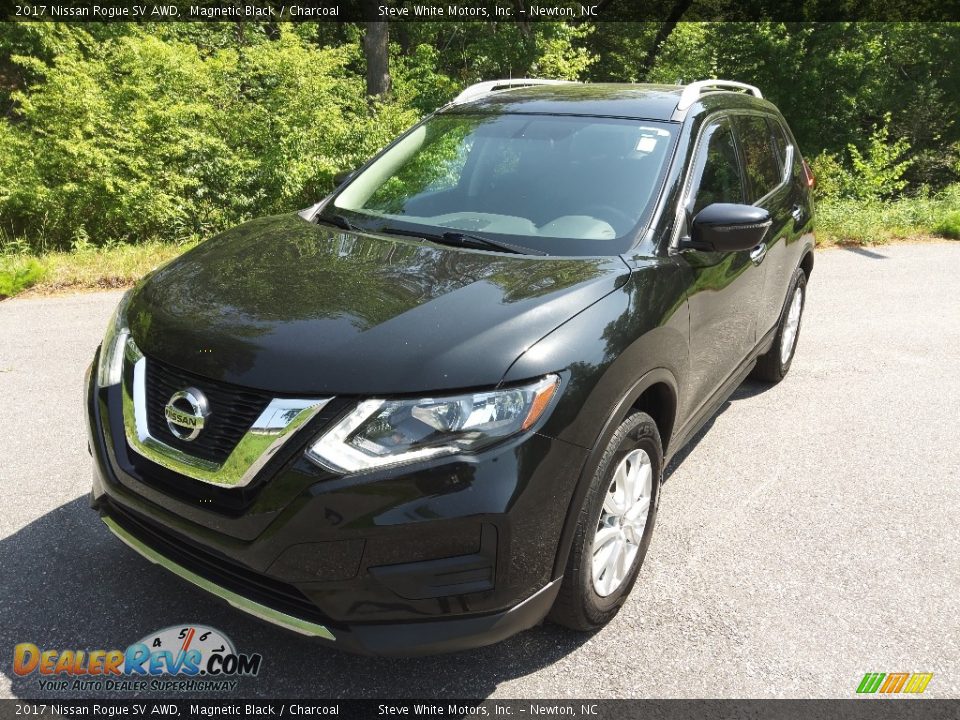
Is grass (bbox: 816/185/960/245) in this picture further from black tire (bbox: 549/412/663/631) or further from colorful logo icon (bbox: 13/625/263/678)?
colorful logo icon (bbox: 13/625/263/678)

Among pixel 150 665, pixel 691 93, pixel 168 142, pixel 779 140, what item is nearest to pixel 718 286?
pixel 691 93

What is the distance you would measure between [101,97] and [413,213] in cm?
717

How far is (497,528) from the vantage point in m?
2.12

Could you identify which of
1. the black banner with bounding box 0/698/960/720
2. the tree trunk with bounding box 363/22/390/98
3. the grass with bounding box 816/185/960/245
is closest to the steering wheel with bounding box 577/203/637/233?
the black banner with bounding box 0/698/960/720

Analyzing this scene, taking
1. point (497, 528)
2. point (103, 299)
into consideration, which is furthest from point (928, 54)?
point (497, 528)

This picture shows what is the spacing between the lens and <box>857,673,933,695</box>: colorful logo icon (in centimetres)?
258

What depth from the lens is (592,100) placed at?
12.6ft

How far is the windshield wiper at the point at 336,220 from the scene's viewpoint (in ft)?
11.1

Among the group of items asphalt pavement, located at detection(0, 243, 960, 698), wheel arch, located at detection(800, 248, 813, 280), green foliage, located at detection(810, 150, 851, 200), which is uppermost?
wheel arch, located at detection(800, 248, 813, 280)

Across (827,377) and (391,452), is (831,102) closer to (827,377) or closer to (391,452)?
(827,377)

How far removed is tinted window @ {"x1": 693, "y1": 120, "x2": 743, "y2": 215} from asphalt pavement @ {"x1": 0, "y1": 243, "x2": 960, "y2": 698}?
55.4 inches

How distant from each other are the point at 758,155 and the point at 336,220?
243 cm

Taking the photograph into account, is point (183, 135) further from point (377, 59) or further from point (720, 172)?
point (720, 172)

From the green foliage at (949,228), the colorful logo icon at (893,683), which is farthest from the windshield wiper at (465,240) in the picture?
the green foliage at (949,228)
